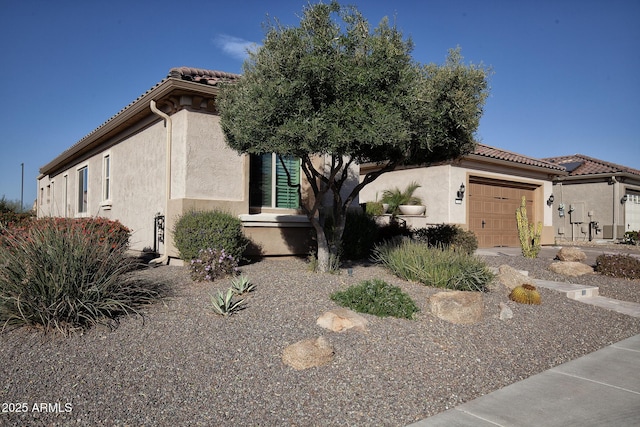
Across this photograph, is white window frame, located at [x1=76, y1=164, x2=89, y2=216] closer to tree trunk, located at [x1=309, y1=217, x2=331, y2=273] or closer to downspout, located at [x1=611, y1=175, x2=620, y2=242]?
tree trunk, located at [x1=309, y1=217, x2=331, y2=273]

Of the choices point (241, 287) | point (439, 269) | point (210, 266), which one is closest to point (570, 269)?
point (439, 269)

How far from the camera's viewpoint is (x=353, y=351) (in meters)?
4.75

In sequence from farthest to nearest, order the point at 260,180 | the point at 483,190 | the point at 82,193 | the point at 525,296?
the point at 82,193, the point at 483,190, the point at 260,180, the point at 525,296

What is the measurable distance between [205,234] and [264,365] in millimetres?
4385

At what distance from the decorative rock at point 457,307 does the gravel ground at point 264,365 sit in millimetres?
130

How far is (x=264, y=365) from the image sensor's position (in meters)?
4.41

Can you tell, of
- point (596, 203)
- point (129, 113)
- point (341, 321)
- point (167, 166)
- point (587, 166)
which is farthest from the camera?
point (587, 166)

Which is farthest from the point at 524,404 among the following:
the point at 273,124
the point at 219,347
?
the point at 273,124

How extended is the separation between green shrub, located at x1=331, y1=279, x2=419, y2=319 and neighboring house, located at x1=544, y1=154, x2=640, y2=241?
18636mm

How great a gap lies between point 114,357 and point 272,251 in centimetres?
606

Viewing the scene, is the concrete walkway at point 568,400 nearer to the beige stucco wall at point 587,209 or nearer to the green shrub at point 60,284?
the green shrub at point 60,284

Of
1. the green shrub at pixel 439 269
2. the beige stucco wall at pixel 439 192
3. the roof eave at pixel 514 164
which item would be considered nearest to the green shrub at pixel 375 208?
the beige stucco wall at pixel 439 192

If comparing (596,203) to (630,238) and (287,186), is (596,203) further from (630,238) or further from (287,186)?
(287,186)

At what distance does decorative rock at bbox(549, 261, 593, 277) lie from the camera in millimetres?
10727
